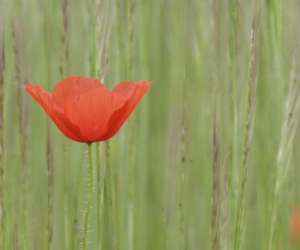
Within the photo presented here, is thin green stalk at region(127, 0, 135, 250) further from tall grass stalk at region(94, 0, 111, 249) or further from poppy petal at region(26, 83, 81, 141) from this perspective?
poppy petal at region(26, 83, 81, 141)

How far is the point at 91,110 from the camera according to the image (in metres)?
0.83

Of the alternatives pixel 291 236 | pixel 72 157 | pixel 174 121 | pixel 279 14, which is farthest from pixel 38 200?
pixel 279 14

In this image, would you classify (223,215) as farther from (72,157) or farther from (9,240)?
(72,157)

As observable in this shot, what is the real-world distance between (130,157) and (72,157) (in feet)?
1.16

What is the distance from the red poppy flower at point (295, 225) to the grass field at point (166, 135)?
1 cm

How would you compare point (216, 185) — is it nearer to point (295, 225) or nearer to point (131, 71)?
point (131, 71)

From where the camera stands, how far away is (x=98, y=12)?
908mm

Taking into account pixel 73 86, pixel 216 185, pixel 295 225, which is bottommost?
pixel 295 225

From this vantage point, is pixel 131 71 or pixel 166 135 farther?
pixel 166 135

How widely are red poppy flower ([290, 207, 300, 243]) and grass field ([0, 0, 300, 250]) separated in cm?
1

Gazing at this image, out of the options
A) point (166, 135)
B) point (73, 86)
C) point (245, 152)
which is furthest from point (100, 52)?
point (166, 135)

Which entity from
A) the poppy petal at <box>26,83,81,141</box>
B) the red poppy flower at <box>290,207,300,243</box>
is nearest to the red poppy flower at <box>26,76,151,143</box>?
the poppy petal at <box>26,83,81,141</box>

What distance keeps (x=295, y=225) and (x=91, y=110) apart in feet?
1.68

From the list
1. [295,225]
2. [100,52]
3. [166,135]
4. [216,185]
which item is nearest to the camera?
[216,185]
